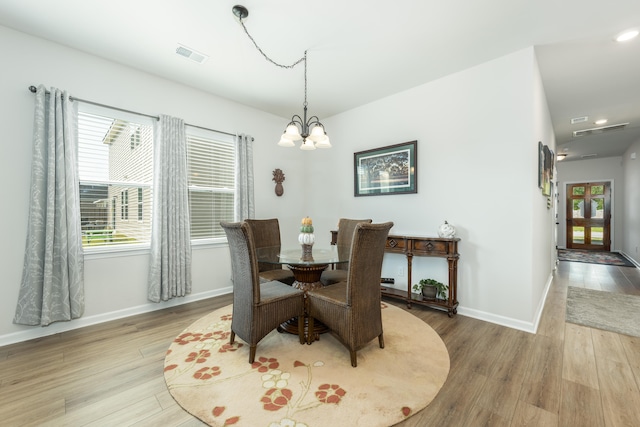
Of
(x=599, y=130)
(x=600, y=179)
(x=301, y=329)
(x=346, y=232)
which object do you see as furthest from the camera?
(x=600, y=179)

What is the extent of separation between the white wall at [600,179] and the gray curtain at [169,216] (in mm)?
9812

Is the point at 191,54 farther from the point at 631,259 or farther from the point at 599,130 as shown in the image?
the point at 631,259

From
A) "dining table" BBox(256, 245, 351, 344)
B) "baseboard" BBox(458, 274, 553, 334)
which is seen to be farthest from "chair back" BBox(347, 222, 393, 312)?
"baseboard" BBox(458, 274, 553, 334)

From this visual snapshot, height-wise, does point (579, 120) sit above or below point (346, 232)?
above

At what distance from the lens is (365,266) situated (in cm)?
202

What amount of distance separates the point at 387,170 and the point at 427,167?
55 cm

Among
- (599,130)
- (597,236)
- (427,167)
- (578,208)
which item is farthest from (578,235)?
(427,167)

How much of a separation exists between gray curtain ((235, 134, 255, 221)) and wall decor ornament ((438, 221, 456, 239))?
2.54 m

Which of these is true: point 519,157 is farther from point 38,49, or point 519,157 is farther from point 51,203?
point 38,49

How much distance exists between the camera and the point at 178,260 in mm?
3242

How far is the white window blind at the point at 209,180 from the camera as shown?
11.7ft

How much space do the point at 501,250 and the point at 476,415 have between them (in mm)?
1799

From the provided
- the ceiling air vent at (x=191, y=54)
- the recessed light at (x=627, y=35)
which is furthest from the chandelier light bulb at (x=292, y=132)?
the recessed light at (x=627, y=35)

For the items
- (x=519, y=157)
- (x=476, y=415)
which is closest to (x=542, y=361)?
(x=476, y=415)
